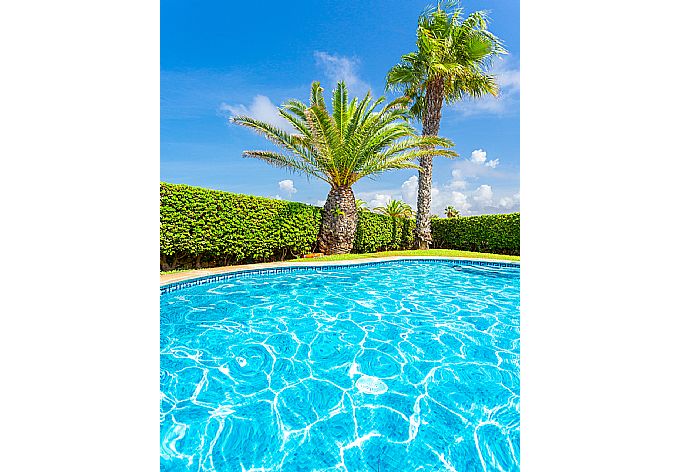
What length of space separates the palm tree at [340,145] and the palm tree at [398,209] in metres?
4.56

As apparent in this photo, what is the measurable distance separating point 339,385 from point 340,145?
9.88 meters

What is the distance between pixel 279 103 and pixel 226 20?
241 inches

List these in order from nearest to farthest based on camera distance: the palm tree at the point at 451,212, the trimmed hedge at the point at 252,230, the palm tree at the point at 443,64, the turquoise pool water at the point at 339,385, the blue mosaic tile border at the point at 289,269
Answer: the turquoise pool water at the point at 339,385 < the blue mosaic tile border at the point at 289,269 < the trimmed hedge at the point at 252,230 < the palm tree at the point at 443,64 < the palm tree at the point at 451,212

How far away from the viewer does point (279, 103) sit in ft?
37.7

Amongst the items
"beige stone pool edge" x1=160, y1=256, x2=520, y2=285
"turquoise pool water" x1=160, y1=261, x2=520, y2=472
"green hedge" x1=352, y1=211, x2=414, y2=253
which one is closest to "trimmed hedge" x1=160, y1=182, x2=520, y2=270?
"green hedge" x1=352, y1=211, x2=414, y2=253

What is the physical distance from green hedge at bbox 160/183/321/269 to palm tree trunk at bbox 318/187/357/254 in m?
0.40

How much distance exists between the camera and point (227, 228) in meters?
9.90

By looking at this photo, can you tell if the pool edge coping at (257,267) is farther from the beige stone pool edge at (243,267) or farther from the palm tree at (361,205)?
the palm tree at (361,205)

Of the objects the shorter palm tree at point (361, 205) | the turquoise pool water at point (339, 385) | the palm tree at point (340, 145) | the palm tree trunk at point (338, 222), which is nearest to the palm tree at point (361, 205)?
the shorter palm tree at point (361, 205)

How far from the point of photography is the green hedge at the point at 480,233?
14.8 metres

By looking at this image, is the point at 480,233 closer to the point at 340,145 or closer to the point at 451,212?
the point at 451,212

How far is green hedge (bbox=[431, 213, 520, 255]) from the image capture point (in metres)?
14.8
